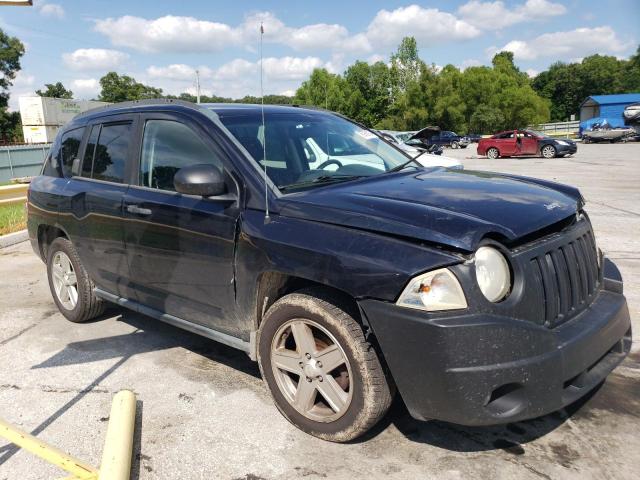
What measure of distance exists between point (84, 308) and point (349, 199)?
2980 millimetres

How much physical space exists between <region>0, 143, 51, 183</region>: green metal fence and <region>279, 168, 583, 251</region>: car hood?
25.1 m

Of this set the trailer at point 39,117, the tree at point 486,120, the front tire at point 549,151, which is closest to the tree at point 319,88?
the tree at point 486,120

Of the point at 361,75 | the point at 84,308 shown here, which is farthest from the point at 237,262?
the point at 361,75

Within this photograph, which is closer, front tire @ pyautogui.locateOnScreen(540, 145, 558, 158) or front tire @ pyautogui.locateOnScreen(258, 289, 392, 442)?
front tire @ pyautogui.locateOnScreen(258, 289, 392, 442)

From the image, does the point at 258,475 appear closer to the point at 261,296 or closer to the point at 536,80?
the point at 261,296

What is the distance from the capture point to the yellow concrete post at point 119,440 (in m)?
2.54

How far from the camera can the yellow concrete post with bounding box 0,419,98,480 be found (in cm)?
257

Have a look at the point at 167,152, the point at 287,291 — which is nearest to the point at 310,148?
the point at 167,152

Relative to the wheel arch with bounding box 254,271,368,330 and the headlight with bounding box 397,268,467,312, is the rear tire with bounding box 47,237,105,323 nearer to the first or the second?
the wheel arch with bounding box 254,271,368,330

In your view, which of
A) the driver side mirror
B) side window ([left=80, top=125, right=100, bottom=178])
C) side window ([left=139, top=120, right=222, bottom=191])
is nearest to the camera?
the driver side mirror

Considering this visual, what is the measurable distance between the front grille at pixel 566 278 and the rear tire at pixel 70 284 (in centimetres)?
364

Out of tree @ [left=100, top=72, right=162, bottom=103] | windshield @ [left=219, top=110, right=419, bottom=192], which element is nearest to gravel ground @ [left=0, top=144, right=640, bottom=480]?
windshield @ [left=219, top=110, right=419, bottom=192]

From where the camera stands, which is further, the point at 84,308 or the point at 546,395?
the point at 84,308

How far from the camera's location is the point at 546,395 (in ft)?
7.95
